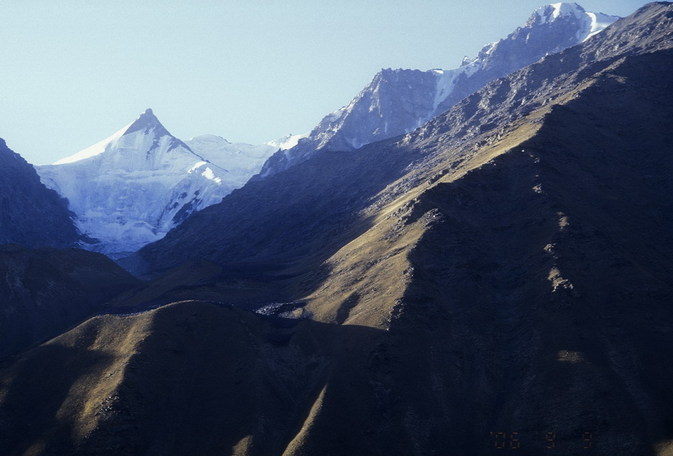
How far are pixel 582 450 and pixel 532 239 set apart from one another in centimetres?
7708

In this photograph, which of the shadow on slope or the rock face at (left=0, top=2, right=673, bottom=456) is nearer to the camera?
the shadow on slope

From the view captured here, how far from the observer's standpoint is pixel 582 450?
120m

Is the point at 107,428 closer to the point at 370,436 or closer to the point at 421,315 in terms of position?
the point at 370,436
